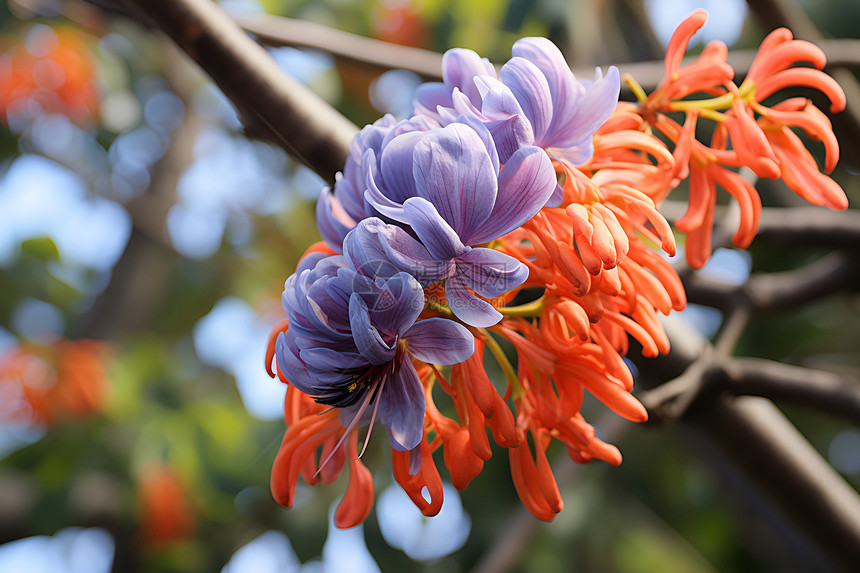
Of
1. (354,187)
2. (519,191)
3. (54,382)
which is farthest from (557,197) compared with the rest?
(54,382)

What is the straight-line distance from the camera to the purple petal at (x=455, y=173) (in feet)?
1.34

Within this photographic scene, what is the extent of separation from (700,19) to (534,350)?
0.99 ft

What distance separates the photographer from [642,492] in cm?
223

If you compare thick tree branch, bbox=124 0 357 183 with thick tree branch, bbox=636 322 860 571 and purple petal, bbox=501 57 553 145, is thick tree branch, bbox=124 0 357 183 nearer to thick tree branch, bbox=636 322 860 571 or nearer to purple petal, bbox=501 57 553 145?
purple petal, bbox=501 57 553 145

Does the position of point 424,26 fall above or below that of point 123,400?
above

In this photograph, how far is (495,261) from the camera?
43 centimetres

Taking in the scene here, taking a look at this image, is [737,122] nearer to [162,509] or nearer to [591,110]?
[591,110]

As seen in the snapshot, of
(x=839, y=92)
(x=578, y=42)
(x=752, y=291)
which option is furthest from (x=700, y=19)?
(x=578, y=42)

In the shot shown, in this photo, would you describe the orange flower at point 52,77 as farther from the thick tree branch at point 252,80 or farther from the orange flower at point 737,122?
the orange flower at point 737,122

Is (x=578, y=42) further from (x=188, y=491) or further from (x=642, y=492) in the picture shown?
(x=188, y=491)

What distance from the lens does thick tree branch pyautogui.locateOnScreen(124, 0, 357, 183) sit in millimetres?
640

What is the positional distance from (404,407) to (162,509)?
1.78 metres

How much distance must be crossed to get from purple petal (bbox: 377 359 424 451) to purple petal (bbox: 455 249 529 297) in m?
0.07

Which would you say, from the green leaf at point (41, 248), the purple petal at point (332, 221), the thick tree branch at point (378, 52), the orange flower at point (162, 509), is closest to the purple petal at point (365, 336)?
the purple petal at point (332, 221)
